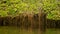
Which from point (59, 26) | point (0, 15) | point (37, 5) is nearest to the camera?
point (59, 26)

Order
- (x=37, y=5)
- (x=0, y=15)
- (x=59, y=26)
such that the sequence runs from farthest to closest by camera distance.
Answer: (x=37, y=5) → (x=0, y=15) → (x=59, y=26)

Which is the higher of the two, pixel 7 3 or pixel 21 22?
pixel 7 3

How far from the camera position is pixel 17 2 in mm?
19219

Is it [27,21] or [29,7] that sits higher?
[29,7]

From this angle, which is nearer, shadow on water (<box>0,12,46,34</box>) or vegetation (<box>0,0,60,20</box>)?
shadow on water (<box>0,12,46,34</box>)

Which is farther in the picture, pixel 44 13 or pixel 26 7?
pixel 26 7

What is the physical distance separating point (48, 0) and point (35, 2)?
1.10 metres

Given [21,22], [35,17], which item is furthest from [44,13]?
[21,22]

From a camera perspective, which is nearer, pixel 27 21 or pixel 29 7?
pixel 27 21

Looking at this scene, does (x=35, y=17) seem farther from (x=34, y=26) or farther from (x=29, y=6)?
(x=29, y=6)

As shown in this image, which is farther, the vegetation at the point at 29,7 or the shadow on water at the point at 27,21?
the vegetation at the point at 29,7

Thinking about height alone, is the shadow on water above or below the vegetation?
below

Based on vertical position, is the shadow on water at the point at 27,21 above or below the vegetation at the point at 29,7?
below

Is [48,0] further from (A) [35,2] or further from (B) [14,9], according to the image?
(B) [14,9]
